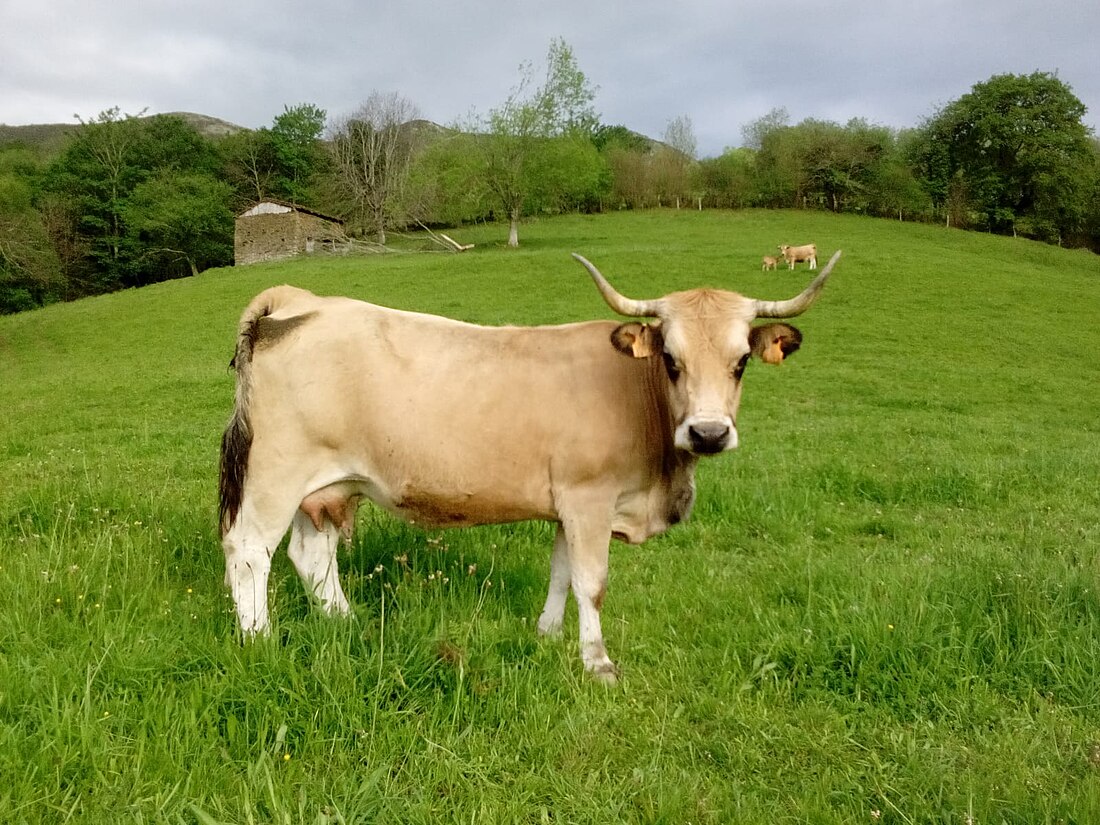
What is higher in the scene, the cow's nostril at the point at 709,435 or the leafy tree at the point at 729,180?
the leafy tree at the point at 729,180

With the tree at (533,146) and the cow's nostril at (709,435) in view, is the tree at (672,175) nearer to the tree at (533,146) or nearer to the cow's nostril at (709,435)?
the tree at (533,146)

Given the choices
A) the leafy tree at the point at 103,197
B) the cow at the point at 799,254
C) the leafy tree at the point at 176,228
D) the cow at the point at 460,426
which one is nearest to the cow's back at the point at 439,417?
the cow at the point at 460,426

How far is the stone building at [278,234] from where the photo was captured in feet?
190

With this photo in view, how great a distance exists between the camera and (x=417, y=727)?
331 cm

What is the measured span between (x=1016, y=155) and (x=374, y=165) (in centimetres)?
5737

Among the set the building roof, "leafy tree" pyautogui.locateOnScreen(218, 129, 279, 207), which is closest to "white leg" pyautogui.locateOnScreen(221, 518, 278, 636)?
the building roof

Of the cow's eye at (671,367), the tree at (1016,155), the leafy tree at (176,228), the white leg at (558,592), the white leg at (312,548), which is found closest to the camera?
the cow's eye at (671,367)

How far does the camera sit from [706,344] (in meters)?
4.15

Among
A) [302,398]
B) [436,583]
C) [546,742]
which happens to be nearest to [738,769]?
[546,742]

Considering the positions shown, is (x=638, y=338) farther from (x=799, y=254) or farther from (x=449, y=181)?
(x=449, y=181)

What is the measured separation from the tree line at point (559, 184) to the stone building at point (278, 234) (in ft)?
16.9

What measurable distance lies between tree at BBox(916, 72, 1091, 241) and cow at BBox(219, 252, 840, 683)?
232 feet

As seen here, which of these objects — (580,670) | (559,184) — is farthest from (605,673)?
(559,184)

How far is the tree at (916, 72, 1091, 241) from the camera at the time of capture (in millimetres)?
61312
